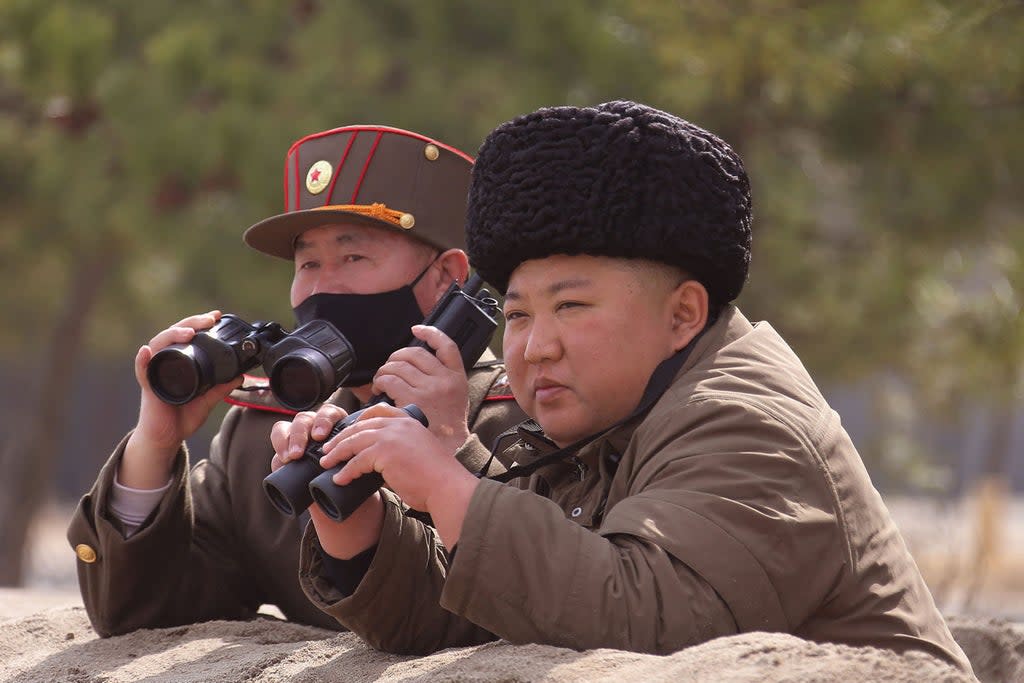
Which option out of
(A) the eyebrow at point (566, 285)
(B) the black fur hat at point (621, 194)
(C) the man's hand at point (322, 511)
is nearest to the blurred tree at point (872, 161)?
(B) the black fur hat at point (621, 194)

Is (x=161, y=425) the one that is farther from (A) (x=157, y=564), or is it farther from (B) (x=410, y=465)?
(B) (x=410, y=465)

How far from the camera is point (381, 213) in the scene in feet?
11.8

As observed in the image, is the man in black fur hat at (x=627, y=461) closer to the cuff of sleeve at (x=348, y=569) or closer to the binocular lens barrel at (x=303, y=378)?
the cuff of sleeve at (x=348, y=569)

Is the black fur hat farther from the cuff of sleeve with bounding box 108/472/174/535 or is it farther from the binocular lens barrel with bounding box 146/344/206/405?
the cuff of sleeve with bounding box 108/472/174/535

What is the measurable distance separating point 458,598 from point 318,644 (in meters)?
0.81

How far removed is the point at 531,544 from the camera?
2.29m

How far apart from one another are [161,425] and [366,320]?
20.2 inches

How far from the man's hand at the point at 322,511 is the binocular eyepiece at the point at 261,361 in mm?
497

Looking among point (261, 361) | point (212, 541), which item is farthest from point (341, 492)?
point (212, 541)

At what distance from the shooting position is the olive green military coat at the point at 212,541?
136 inches

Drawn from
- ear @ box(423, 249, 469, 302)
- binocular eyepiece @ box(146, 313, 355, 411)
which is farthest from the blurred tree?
binocular eyepiece @ box(146, 313, 355, 411)

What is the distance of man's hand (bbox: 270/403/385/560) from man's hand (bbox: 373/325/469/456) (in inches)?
13.0

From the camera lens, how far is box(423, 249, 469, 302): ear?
3674 millimetres

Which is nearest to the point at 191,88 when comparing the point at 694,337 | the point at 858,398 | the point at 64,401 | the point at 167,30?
the point at 167,30
